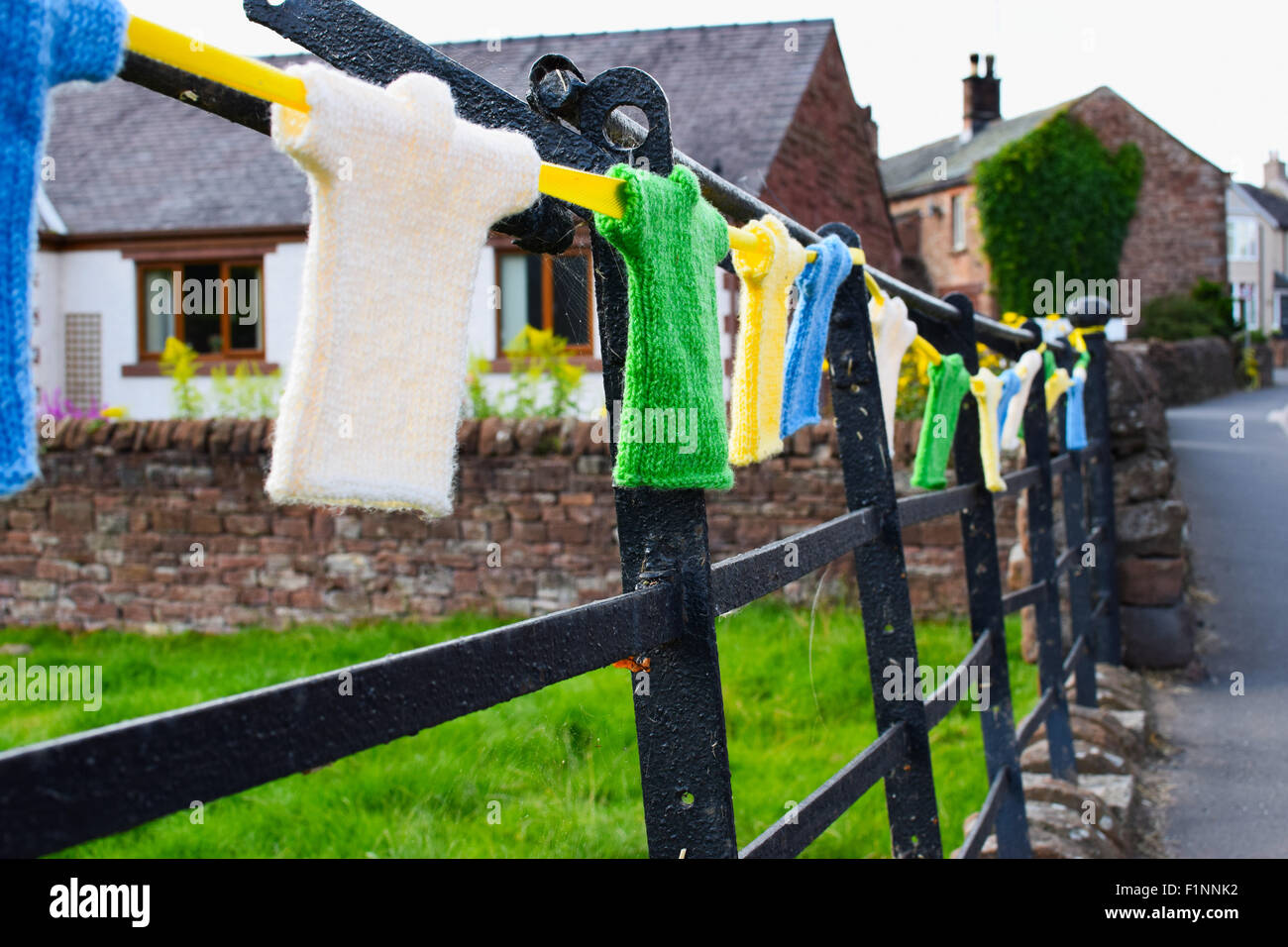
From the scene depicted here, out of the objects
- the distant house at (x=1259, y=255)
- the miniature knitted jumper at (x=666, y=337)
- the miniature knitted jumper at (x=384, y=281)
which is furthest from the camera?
the distant house at (x=1259, y=255)

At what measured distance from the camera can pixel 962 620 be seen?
6840 millimetres

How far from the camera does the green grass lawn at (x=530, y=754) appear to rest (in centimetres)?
164

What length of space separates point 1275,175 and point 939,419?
2435 inches


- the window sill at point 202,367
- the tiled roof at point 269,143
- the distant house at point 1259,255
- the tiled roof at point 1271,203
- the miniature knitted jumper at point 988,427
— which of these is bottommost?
the miniature knitted jumper at point 988,427

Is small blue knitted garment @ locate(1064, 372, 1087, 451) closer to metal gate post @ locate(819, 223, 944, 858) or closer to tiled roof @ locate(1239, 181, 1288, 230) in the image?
metal gate post @ locate(819, 223, 944, 858)

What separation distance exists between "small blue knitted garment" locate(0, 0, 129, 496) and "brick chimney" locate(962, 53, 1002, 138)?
36182mm

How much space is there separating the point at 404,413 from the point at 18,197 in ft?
1.05

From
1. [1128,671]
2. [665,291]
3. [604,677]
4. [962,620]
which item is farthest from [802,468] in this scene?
[665,291]

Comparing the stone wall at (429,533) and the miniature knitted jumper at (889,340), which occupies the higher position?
the miniature knitted jumper at (889,340)

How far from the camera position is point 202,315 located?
1371 centimetres

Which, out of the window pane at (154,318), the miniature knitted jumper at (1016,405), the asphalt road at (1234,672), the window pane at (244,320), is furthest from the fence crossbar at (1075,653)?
the window pane at (154,318)

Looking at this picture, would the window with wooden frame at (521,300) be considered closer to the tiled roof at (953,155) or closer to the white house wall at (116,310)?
the white house wall at (116,310)

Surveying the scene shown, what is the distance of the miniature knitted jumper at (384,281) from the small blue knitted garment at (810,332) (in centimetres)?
91

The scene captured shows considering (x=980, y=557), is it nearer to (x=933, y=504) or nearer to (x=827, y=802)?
(x=933, y=504)
